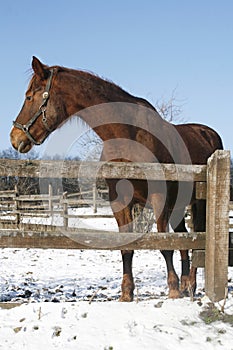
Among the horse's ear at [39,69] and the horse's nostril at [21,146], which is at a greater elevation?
the horse's ear at [39,69]

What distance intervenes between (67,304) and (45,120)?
1866 mm

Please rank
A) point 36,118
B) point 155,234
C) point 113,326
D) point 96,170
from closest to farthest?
point 113,326 < point 96,170 < point 155,234 < point 36,118

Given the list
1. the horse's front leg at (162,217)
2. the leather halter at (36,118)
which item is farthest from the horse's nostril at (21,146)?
the horse's front leg at (162,217)

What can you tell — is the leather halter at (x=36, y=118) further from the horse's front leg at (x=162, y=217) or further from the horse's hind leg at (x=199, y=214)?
the horse's hind leg at (x=199, y=214)

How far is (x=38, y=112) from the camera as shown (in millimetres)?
4016

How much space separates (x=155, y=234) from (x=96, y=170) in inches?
31.0

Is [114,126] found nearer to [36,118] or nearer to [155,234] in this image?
[36,118]

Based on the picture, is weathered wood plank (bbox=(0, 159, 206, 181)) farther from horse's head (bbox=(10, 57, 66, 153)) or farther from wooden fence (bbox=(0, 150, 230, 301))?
horse's head (bbox=(10, 57, 66, 153))

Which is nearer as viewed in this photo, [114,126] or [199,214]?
[114,126]

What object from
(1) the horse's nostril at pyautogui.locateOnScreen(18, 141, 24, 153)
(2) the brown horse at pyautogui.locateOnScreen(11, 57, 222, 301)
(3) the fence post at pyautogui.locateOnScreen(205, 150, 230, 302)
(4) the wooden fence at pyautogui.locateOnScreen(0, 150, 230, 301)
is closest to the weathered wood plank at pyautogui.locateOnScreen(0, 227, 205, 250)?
(4) the wooden fence at pyautogui.locateOnScreen(0, 150, 230, 301)

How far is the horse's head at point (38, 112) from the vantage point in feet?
13.1

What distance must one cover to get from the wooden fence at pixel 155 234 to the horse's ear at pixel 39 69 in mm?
1270

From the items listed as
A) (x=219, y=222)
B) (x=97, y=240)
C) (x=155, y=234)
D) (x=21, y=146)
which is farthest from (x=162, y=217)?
(x=21, y=146)

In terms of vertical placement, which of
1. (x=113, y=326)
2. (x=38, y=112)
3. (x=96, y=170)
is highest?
(x=38, y=112)
